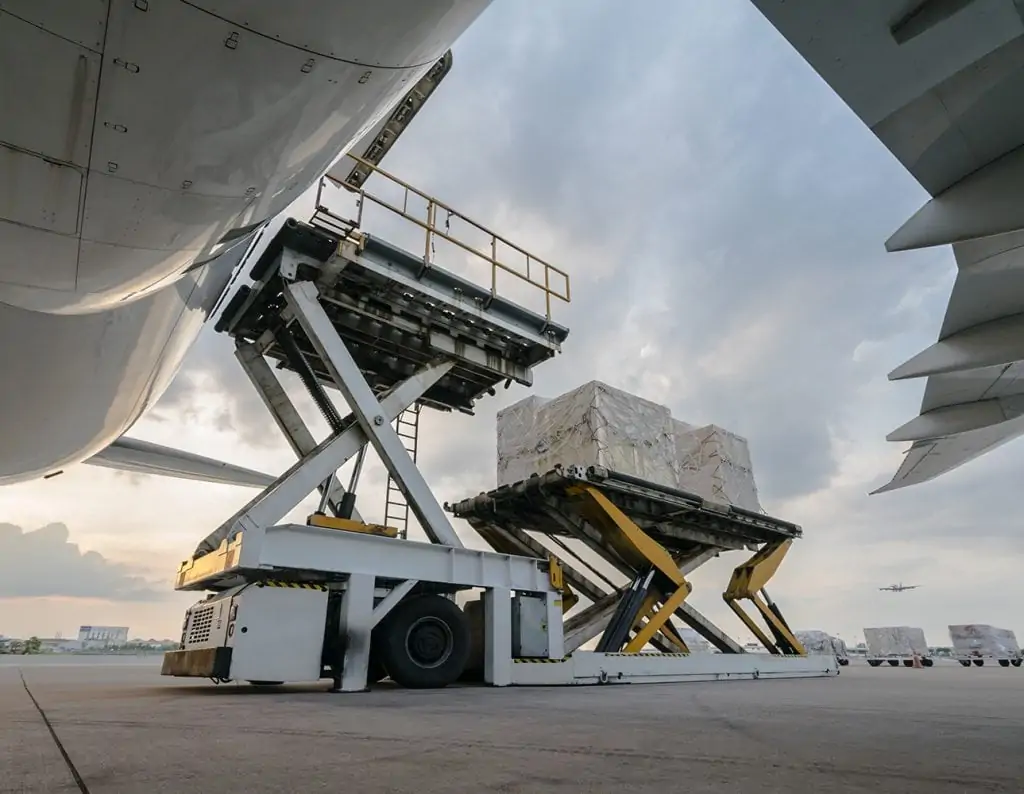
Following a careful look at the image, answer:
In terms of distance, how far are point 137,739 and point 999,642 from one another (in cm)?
3397

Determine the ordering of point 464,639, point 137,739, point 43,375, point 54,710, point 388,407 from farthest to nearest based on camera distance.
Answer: point 388,407
point 464,639
point 43,375
point 54,710
point 137,739

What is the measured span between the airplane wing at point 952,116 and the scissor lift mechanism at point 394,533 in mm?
5524

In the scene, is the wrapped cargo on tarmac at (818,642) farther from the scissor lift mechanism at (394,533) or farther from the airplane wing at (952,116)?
the airplane wing at (952,116)

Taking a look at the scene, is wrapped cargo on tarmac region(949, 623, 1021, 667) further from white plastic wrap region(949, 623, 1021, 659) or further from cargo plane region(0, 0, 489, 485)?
cargo plane region(0, 0, 489, 485)

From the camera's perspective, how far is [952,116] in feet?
7.58

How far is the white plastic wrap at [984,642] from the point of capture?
25.7 metres

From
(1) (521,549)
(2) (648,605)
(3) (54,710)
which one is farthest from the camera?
(1) (521,549)

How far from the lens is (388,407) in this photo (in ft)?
28.2

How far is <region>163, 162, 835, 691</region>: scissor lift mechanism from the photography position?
20.1 ft

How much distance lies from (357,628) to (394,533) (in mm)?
1317

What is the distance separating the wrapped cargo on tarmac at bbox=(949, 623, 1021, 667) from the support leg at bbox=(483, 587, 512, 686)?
2728 centimetres

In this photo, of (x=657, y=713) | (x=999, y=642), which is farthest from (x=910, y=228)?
(x=999, y=642)

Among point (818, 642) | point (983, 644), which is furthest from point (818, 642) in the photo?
point (983, 644)

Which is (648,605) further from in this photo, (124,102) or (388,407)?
(124,102)
